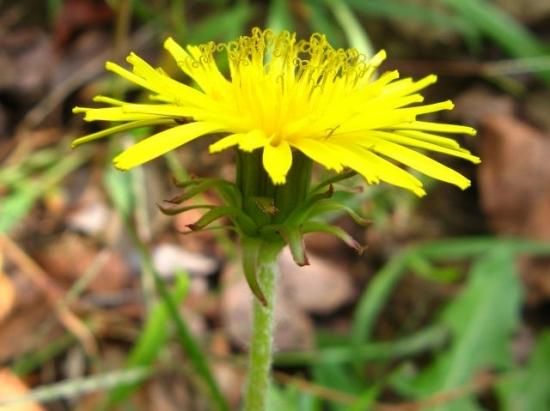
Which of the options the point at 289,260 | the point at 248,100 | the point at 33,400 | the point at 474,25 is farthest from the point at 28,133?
the point at 248,100

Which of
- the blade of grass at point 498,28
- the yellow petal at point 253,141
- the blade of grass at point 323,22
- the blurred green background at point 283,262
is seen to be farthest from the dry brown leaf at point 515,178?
the yellow petal at point 253,141

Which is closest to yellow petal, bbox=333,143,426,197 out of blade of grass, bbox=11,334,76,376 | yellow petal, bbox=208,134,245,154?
yellow petal, bbox=208,134,245,154

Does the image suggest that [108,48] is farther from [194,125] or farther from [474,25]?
[194,125]

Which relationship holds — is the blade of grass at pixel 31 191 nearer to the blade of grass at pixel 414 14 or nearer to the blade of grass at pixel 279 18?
the blade of grass at pixel 279 18

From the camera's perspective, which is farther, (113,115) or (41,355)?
(41,355)

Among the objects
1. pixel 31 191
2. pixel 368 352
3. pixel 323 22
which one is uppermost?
pixel 323 22

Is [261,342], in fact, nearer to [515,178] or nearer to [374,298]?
[374,298]


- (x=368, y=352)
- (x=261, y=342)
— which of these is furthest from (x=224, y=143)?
(x=368, y=352)
